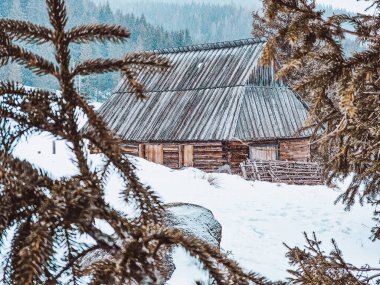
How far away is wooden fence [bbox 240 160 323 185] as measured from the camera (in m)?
20.2

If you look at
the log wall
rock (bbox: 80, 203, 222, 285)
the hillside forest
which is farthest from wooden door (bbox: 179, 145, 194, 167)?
the hillside forest

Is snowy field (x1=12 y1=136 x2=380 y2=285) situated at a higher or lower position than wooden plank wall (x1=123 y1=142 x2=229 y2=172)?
lower

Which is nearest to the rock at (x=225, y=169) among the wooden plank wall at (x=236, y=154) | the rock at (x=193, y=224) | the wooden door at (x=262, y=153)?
the wooden plank wall at (x=236, y=154)

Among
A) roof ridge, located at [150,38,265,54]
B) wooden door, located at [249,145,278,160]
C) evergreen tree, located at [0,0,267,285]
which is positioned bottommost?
wooden door, located at [249,145,278,160]

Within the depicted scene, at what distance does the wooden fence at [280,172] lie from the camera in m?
20.2

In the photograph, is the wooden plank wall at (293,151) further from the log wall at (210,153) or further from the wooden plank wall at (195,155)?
the wooden plank wall at (195,155)

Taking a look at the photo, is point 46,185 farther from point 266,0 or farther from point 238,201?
point 238,201

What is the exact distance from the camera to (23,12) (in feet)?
393

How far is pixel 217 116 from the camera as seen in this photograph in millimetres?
21078

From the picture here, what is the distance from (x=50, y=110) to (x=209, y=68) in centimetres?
2335

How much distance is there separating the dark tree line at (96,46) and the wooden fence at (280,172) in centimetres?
6440

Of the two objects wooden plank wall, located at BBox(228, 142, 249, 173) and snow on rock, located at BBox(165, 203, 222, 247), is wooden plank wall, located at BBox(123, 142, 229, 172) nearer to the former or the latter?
wooden plank wall, located at BBox(228, 142, 249, 173)

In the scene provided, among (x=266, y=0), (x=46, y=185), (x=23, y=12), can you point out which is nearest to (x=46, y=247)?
(x=46, y=185)

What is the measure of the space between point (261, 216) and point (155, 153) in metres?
12.7
